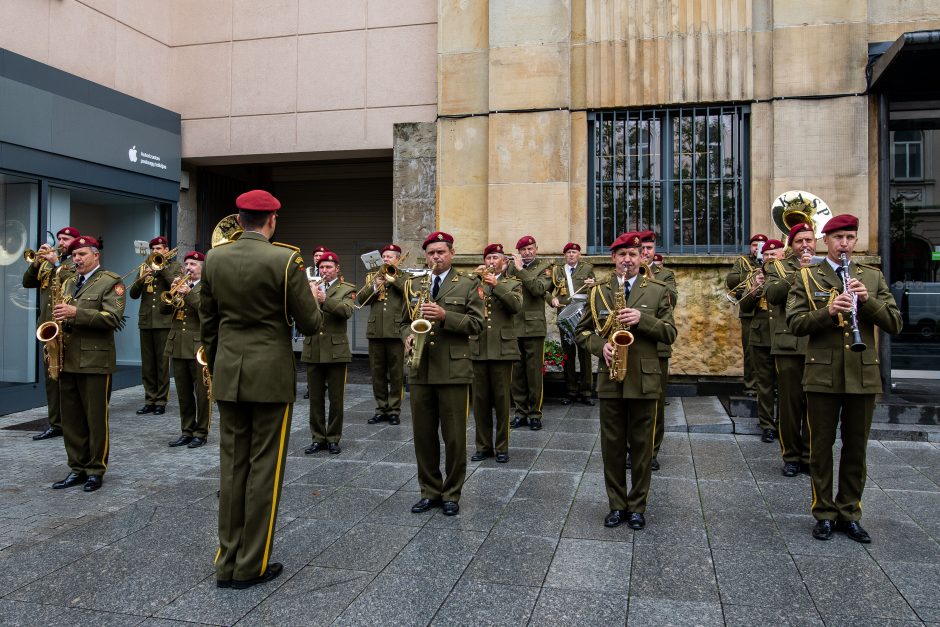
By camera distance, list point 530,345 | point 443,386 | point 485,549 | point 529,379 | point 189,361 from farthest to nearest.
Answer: point 530,345 < point 529,379 < point 189,361 < point 443,386 < point 485,549

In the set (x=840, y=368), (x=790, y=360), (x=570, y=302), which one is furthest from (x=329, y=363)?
(x=840, y=368)

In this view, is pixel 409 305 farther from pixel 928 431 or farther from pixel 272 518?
pixel 928 431

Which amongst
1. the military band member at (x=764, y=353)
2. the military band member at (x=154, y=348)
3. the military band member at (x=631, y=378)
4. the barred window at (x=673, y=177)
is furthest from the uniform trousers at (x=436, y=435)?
the barred window at (x=673, y=177)

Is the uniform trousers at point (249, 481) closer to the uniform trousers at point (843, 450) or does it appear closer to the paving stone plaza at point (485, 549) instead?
the paving stone plaza at point (485, 549)

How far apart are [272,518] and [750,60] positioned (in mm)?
9985

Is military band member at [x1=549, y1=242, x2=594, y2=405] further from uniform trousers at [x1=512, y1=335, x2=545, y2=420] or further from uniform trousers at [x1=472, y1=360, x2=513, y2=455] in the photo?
uniform trousers at [x1=472, y1=360, x2=513, y2=455]

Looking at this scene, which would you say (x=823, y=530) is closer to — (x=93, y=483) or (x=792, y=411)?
(x=792, y=411)

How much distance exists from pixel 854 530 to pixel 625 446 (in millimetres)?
1608

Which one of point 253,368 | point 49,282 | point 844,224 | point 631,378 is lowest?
point 631,378

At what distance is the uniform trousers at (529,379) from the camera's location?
9.06 meters

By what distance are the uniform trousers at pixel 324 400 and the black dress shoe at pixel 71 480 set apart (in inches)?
86.8

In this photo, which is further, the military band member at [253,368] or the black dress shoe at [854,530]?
the black dress shoe at [854,530]

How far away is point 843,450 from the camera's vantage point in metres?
5.09

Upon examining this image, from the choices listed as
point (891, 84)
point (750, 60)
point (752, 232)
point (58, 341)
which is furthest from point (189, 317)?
point (891, 84)
